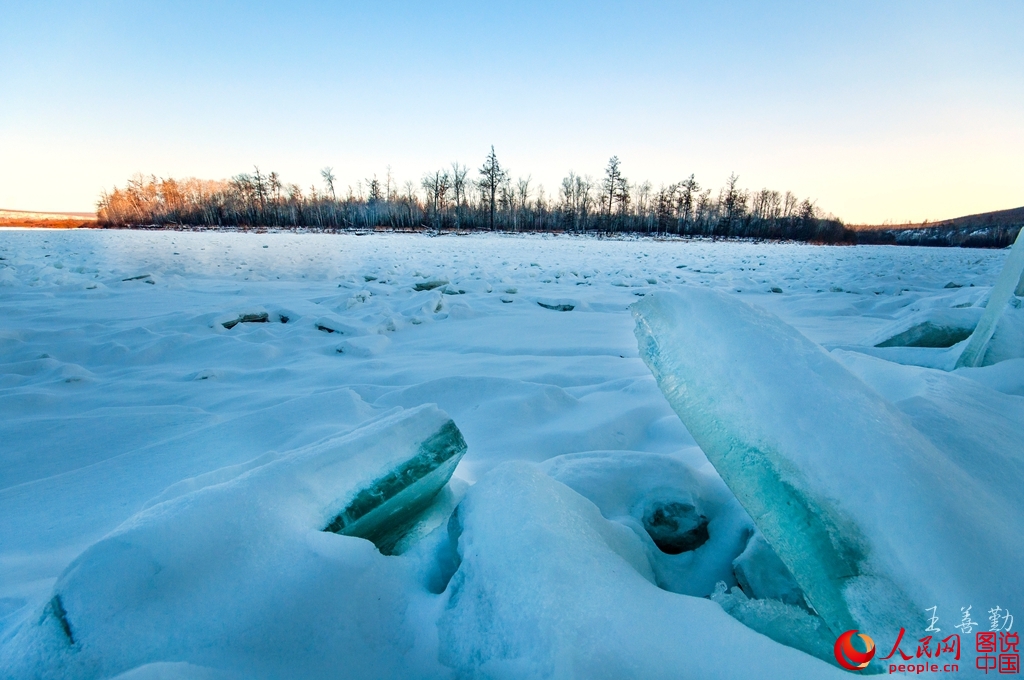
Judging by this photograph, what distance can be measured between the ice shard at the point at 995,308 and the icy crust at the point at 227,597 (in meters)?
2.37

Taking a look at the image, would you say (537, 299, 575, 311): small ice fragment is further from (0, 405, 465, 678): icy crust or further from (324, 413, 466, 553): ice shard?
(0, 405, 465, 678): icy crust

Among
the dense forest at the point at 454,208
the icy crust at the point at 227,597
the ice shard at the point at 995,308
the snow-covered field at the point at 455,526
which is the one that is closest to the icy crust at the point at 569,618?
the snow-covered field at the point at 455,526

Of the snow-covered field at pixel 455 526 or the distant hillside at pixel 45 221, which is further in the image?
the distant hillside at pixel 45 221

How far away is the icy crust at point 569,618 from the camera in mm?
→ 556

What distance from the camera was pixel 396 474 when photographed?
0.97 meters

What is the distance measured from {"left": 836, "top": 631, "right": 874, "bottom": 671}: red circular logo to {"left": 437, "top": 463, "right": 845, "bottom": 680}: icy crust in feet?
0.33

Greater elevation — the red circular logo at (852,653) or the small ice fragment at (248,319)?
the red circular logo at (852,653)

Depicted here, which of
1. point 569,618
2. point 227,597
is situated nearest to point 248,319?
point 227,597

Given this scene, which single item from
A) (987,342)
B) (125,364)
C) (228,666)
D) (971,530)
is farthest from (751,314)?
(125,364)

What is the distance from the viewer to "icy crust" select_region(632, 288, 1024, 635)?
1.96ft

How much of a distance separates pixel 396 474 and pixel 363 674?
0.39m

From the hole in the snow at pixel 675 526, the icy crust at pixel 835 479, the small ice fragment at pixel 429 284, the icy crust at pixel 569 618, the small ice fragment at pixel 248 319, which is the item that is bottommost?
the small ice fragment at pixel 248 319

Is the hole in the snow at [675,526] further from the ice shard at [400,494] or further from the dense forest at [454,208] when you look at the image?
the dense forest at [454,208]

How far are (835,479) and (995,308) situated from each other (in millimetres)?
1880
